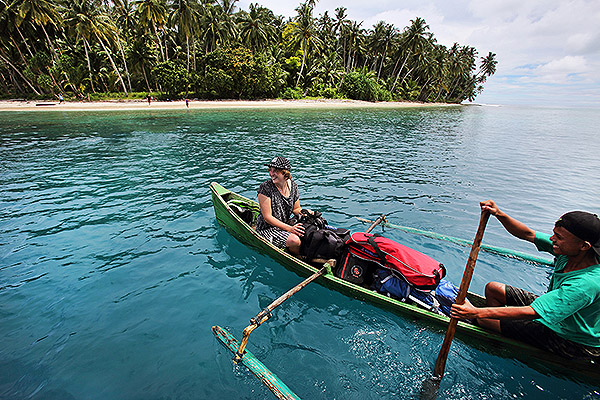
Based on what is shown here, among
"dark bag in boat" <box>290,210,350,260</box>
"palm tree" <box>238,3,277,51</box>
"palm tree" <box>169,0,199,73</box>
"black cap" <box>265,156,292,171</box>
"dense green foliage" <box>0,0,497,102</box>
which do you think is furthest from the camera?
"palm tree" <box>238,3,277,51</box>

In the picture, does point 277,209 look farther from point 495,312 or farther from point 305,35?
point 305,35

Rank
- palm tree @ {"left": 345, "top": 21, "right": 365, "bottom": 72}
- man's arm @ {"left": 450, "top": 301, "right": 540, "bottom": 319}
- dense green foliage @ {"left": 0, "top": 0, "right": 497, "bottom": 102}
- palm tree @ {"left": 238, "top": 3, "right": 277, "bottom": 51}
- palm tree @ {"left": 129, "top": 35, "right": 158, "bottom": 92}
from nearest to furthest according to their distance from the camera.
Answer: man's arm @ {"left": 450, "top": 301, "right": 540, "bottom": 319} < dense green foliage @ {"left": 0, "top": 0, "right": 497, "bottom": 102} < palm tree @ {"left": 129, "top": 35, "right": 158, "bottom": 92} < palm tree @ {"left": 238, "top": 3, "right": 277, "bottom": 51} < palm tree @ {"left": 345, "top": 21, "right": 365, "bottom": 72}

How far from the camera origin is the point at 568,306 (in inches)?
111

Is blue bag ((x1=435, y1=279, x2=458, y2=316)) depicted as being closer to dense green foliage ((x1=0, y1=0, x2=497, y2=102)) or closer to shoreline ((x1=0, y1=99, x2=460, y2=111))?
shoreline ((x1=0, y1=99, x2=460, y2=111))

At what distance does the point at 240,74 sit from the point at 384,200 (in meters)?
42.8

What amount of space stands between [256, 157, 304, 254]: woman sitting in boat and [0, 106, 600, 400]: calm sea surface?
2.35 feet

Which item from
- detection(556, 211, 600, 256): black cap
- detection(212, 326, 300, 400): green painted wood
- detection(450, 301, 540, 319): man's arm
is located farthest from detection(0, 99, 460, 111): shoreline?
detection(556, 211, 600, 256): black cap

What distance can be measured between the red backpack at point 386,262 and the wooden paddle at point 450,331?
684 millimetres

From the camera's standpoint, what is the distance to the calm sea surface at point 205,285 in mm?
3715

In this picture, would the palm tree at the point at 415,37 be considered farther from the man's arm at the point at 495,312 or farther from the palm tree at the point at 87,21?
the man's arm at the point at 495,312

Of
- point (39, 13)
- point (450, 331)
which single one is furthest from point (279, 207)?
point (39, 13)

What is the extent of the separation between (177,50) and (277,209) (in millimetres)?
51763

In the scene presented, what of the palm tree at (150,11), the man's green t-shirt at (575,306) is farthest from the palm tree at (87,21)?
the man's green t-shirt at (575,306)

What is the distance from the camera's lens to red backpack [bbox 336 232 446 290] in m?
4.11
